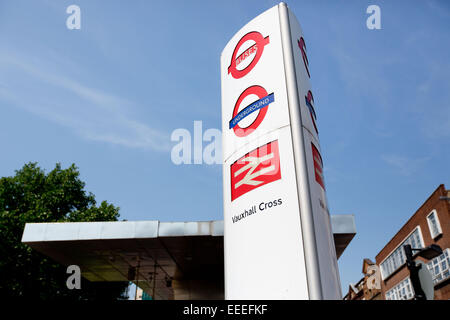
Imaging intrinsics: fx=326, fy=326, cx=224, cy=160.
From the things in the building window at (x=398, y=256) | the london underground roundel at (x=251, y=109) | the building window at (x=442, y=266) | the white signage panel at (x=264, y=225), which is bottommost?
the white signage panel at (x=264, y=225)

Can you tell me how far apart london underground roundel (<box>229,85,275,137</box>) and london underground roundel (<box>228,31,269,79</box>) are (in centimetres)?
70

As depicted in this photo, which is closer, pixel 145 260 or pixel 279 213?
pixel 279 213

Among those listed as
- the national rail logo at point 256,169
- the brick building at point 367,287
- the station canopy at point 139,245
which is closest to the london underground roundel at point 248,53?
the national rail logo at point 256,169

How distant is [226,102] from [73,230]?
25.8 ft

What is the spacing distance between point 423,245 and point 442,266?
3.07 m

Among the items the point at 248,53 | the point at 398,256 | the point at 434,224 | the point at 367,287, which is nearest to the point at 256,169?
the point at 248,53

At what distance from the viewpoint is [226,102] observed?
8.71m

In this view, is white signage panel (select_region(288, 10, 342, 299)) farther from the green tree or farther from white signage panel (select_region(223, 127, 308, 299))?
the green tree

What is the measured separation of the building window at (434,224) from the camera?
27.4 m

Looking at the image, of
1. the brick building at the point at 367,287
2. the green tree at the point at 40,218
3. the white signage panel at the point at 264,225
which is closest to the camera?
the white signage panel at the point at 264,225

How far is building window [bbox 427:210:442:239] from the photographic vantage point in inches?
1078

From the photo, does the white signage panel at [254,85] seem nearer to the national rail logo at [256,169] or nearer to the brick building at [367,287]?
the national rail logo at [256,169]
